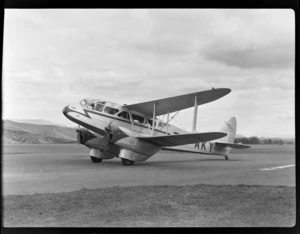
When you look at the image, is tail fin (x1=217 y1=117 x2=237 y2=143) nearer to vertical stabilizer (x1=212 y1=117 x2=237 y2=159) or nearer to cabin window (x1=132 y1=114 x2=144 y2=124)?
vertical stabilizer (x1=212 y1=117 x2=237 y2=159)

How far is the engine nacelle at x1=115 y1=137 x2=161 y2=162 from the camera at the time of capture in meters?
14.0

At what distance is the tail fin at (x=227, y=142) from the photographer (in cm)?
2025

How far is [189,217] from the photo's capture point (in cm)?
543

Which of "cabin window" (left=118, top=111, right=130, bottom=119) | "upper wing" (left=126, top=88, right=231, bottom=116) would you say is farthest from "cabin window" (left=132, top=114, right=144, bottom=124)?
"cabin window" (left=118, top=111, right=130, bottom=119)

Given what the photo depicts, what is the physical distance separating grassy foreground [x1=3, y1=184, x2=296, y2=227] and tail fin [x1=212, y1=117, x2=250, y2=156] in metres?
13.1

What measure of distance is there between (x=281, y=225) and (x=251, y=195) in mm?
1804

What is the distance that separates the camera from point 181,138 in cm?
1388

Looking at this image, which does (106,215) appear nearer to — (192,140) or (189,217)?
(189,217)

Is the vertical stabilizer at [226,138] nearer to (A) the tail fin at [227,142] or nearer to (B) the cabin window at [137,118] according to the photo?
(A) the tail fin at [227,142]

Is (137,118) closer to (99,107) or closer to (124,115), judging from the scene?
(124,115)

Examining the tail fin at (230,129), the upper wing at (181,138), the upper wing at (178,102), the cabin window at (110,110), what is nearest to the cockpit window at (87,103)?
the cabin window at (110,110)

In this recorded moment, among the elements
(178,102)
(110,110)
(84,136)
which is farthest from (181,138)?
(84,136)

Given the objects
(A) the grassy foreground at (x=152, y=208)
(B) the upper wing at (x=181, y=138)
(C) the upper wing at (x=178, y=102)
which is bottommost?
(A) the grassy foreground at (x=152, y=208)

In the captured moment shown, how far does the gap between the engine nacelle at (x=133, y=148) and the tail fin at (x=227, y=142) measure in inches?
292
